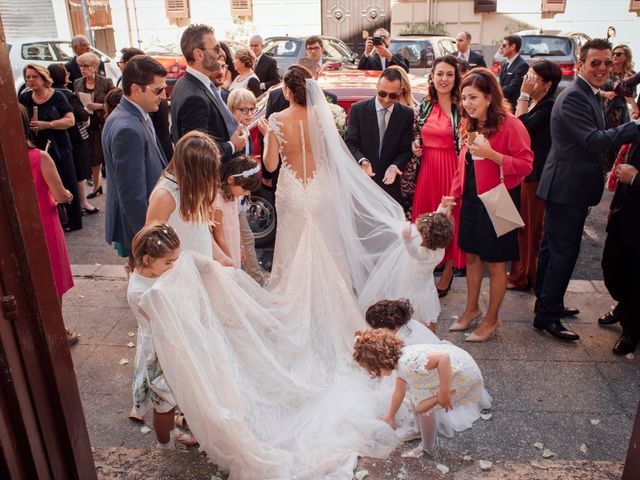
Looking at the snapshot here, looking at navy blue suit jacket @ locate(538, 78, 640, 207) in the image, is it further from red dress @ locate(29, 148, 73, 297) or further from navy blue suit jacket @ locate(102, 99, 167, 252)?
red dress @ locate(29, 148, 73, 297)

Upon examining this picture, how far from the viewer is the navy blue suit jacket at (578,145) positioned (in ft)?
13.2

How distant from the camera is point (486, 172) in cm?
427

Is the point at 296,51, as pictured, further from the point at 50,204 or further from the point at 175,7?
the point at 50,204

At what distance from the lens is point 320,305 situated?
4.30m

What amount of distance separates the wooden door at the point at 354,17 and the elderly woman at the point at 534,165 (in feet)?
58.5

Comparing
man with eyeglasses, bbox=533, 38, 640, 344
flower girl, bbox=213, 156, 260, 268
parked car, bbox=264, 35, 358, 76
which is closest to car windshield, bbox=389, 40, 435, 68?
parked car, bbox=264, 35, 358, 76

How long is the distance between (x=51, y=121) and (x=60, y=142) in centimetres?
28

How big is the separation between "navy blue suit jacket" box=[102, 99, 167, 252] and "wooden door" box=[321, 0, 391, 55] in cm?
1942

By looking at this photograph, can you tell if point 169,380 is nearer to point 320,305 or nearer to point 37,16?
point 320,305

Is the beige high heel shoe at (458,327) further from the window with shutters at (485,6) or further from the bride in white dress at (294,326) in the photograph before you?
the window with shutters at (485,6)

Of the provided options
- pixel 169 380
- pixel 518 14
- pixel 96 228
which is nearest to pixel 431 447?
pixel 169 380

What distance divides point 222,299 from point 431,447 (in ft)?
4.83

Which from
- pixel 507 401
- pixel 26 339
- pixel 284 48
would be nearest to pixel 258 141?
pixel 507 401

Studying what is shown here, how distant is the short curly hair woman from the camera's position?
313 cm
